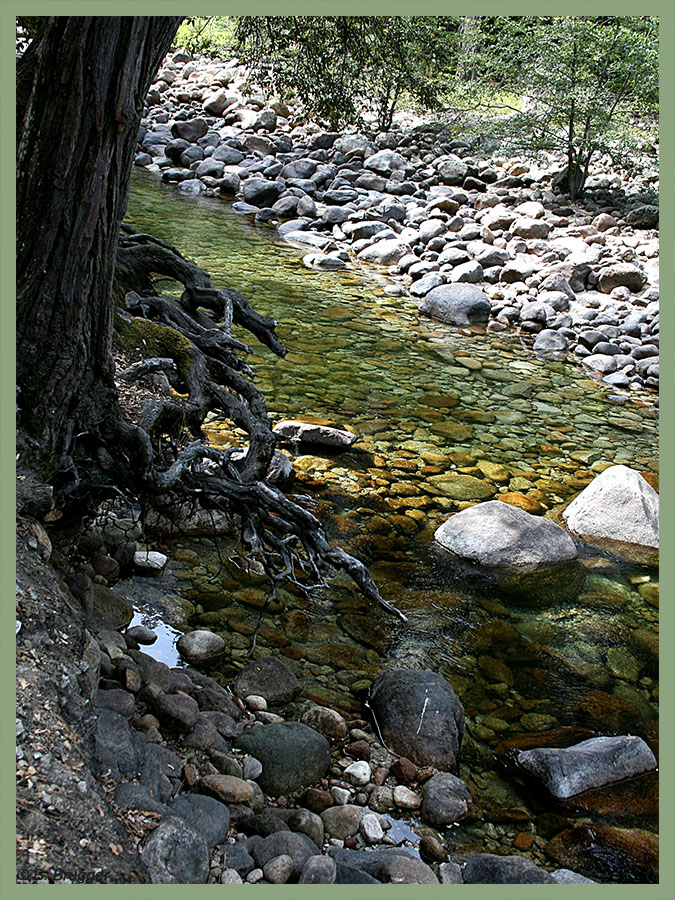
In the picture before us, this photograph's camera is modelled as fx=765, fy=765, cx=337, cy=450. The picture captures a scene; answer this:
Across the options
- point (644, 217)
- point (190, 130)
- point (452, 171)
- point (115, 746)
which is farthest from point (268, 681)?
point (190, 130)

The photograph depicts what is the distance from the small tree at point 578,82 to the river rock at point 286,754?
45.3 ft

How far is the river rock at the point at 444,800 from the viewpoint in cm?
310

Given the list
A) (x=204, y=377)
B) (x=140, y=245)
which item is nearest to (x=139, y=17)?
(x=204, y=377)

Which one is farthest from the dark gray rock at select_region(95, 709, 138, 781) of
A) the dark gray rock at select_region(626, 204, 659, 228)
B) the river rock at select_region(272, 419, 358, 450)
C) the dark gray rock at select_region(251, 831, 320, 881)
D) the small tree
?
the small tree

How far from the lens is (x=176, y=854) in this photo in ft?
7.76

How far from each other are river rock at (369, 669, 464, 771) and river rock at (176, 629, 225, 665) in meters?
0.81

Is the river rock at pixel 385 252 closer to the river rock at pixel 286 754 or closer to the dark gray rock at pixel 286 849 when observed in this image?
the river rock at pixel 286 754

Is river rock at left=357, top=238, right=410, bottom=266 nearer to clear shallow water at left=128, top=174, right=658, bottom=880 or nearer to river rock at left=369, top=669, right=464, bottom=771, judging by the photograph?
clear shallow water at left=128, top=174, right=658, bottom=880

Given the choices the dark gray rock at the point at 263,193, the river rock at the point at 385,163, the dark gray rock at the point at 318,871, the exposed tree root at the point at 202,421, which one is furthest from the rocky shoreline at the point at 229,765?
the river rock at the point at 385,163

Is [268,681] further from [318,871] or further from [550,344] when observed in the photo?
[550,344]

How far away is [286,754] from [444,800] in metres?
0.67

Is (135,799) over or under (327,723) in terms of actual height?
over

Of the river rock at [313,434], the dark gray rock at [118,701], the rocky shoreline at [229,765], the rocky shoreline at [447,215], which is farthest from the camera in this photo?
the rocky shoreline at [447,215]

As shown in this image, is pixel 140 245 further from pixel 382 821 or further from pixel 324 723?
pixel 382 821
